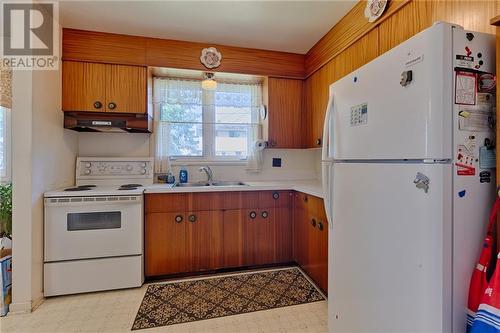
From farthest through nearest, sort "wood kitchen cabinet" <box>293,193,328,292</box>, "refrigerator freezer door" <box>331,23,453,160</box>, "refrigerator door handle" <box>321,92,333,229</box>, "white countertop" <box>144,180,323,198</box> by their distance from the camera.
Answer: "white countertop" <box>144,180,323,198</box> < "wood kitchen cabinet" <box>293,193,328,292</box> < "refrigerator door handle" <box>321,92,333,229</box> < "refrigerator freezer door" <box>331,23,453,160</box>

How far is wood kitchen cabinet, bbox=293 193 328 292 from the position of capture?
2.02 meters

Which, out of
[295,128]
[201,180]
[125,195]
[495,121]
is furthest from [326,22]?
[125,195]

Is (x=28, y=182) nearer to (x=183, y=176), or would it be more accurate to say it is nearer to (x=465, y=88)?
(x=183, y=176)

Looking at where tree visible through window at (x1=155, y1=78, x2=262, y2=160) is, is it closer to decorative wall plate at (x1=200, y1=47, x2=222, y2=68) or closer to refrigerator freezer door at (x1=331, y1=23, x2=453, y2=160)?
decorative wall plate at (x1=200, y1=47, x2=222, y2=68)

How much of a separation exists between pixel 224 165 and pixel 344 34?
1.78 metres

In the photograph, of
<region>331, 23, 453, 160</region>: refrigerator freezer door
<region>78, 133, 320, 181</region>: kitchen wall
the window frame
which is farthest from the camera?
the window frame

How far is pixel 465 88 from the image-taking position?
0.92 metres

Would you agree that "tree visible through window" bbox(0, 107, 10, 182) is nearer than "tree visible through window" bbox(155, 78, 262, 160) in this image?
Yes

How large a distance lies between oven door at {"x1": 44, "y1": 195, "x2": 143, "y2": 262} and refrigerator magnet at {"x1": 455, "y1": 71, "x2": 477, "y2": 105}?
2206 mm

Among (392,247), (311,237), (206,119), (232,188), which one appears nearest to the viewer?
(392,247)

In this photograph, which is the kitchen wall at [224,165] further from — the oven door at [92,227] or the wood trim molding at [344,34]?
the wood trim molding at [344,34]

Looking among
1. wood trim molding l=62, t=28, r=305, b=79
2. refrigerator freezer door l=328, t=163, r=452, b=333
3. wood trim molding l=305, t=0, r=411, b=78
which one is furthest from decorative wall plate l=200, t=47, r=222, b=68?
refrigerator freezer door l=328, t=163, r=452, b=333

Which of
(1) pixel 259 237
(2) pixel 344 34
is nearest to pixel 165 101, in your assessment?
(1) pixel 259 237

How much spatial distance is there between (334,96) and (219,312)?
171 cm
